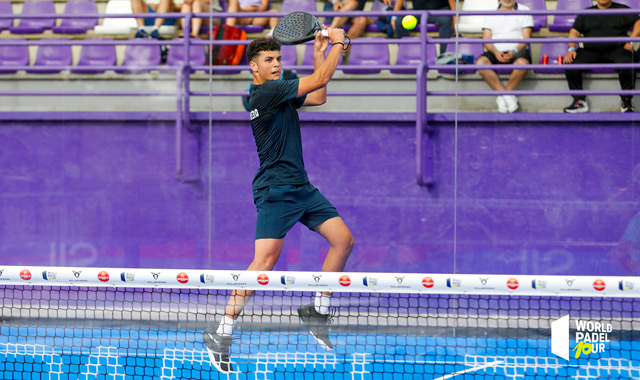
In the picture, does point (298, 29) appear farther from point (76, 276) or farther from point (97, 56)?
point (97, 56)

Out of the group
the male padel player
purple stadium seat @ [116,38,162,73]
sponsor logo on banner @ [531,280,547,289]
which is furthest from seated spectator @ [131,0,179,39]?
sponsor logo on banner @ [531,280,547,289]

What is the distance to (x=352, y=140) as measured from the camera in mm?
6668

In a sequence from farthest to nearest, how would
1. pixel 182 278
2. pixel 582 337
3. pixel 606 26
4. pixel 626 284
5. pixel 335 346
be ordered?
pixel 606 26 → pixel 582 337 → pixel 335 346 → pixel 182 278 → pixel 626 284

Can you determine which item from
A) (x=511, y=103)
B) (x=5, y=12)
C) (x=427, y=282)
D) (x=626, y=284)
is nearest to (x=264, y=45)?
(x=427, y=282)

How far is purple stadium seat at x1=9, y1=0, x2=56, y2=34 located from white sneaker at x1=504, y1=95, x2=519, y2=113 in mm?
4070

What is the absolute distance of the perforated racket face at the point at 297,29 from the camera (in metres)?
4.21

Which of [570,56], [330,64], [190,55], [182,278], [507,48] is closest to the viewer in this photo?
[182,278]

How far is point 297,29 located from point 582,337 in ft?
10.6

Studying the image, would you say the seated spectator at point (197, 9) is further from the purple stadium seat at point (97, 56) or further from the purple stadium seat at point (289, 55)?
the purple stadium seat at point (97, 56)

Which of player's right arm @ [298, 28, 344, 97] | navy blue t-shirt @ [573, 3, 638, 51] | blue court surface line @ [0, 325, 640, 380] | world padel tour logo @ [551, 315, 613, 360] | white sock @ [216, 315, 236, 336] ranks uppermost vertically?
navy blue t-shirt @ [573, 3, 638, 51]

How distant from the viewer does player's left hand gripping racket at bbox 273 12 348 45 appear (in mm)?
4203

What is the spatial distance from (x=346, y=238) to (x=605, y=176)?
9.42ft

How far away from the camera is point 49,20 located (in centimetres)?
696

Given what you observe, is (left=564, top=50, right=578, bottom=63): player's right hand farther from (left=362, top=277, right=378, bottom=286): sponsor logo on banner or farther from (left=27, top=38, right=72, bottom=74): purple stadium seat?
(left=27, top=38, right=72, bottom=74): purple stadium seat
